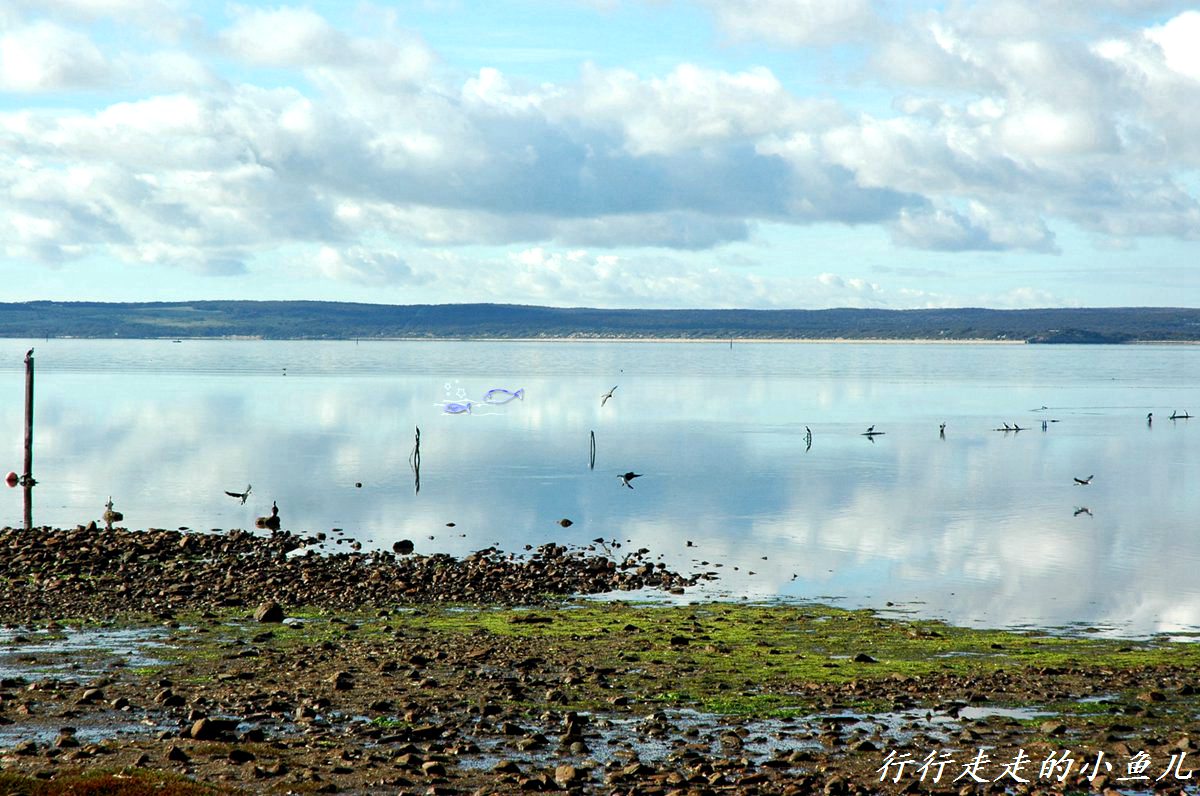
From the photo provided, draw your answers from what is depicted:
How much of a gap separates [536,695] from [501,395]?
122 meters

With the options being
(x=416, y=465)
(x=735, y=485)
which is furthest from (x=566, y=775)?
(x=416, y=465)

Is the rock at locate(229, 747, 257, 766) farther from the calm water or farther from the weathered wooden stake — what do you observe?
the weathered wooden stake

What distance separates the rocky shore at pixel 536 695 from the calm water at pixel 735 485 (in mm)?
6485

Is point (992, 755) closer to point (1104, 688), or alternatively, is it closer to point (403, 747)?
point (1104, 688)

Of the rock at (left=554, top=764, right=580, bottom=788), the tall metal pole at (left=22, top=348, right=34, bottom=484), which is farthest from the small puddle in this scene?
the tall metal pole at (left=22, top=348, right=34, bottom=484)

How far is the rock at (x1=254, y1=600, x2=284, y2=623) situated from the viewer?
85.8 ft

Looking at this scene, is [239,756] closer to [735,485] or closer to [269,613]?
[269,613]

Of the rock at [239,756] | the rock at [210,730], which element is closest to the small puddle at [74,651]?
the rock at [210,730]

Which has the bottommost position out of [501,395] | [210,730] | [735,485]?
[735,485]

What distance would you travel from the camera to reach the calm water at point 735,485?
37.1 meters

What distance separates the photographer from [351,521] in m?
47.9

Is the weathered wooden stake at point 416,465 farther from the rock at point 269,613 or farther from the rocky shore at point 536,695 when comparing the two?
the rock at point 269,613

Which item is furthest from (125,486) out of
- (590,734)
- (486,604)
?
A: (590,734)

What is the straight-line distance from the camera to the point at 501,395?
140875 mm
